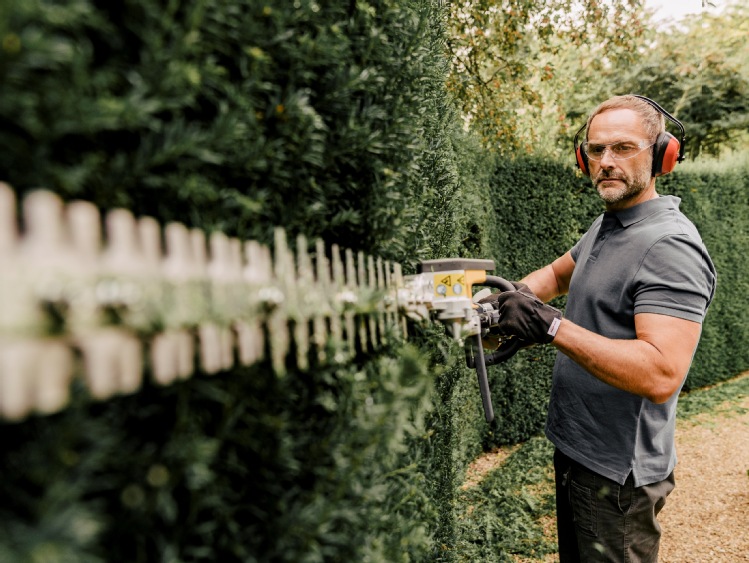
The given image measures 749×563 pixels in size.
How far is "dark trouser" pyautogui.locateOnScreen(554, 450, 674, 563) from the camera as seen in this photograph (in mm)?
2270

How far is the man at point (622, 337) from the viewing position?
2059 mm

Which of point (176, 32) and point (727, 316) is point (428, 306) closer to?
point (176, 32)

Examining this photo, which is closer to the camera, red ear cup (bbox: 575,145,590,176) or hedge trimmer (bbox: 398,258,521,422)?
hedge trimmer (bbox: 398,258,521,422)

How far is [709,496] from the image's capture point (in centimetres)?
534

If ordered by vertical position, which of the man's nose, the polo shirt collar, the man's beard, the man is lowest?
the man

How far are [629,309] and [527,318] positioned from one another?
1.65 ft

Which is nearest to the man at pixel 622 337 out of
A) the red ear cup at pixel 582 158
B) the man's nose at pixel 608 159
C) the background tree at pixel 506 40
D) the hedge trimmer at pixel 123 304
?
the man's nose at pixel 608 159

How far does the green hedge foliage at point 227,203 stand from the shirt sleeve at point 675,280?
1124mm

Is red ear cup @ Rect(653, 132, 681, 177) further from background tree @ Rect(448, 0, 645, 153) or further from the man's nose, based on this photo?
background tree @ Rect(448, 0, 645, 153)

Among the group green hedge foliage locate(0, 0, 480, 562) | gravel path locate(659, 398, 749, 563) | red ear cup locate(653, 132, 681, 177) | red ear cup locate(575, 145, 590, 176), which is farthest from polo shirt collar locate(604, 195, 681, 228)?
gravel path locate(659, 398, 749, 563)

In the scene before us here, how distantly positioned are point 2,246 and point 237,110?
0.57 m

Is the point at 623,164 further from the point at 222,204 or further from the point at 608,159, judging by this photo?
the point at 222,204

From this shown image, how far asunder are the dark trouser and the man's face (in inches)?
54.3

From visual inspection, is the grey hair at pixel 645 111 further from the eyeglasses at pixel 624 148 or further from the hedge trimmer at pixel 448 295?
the hedge trimmer at pixel 448 295
